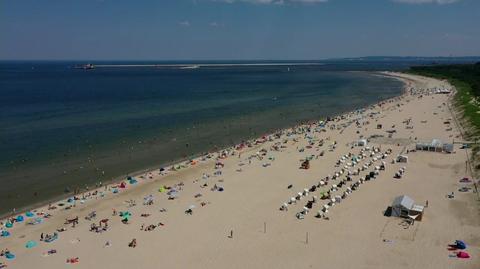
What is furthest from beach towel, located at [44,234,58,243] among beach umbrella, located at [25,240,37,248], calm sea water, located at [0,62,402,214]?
calm sea water, located at [0,62,402,214]

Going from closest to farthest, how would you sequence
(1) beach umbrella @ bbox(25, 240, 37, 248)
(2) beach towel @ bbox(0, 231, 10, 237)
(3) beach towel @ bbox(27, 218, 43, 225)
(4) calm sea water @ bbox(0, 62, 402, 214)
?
(1) beach umbrella @ bbox(25, 240, 37, 248) → (2) beach towel @ bbox(0, 231, 10, 237) → (3) beach towel @ bbox(27, 218, 43, 225) → (4) calm sea water @ bbox(0, 62, 402, 214)

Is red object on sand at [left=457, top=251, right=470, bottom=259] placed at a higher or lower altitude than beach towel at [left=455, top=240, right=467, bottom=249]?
lower

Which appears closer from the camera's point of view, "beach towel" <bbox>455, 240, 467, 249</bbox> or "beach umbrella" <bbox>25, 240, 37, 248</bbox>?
"beach towel" <bbox>455, 240, 467, 249</bbox>

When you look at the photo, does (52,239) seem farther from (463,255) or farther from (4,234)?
(463,255)

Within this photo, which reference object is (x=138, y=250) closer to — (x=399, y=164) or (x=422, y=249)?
(x=422, y=249)

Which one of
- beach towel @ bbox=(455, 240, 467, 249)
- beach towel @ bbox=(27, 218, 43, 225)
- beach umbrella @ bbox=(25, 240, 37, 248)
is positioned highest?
beach towel @ bbox=(455, 240, 467, 249)

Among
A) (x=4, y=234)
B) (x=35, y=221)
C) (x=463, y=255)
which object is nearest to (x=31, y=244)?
(x=4, y=234)

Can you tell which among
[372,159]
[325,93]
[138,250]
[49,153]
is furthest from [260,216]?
[325,93]

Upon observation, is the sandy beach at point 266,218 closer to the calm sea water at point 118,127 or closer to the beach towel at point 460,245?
the beach towel at point 460,245

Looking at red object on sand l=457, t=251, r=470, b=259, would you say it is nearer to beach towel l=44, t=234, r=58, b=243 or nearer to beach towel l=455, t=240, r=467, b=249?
beach towel l=455, t=240, r=467, b=249
